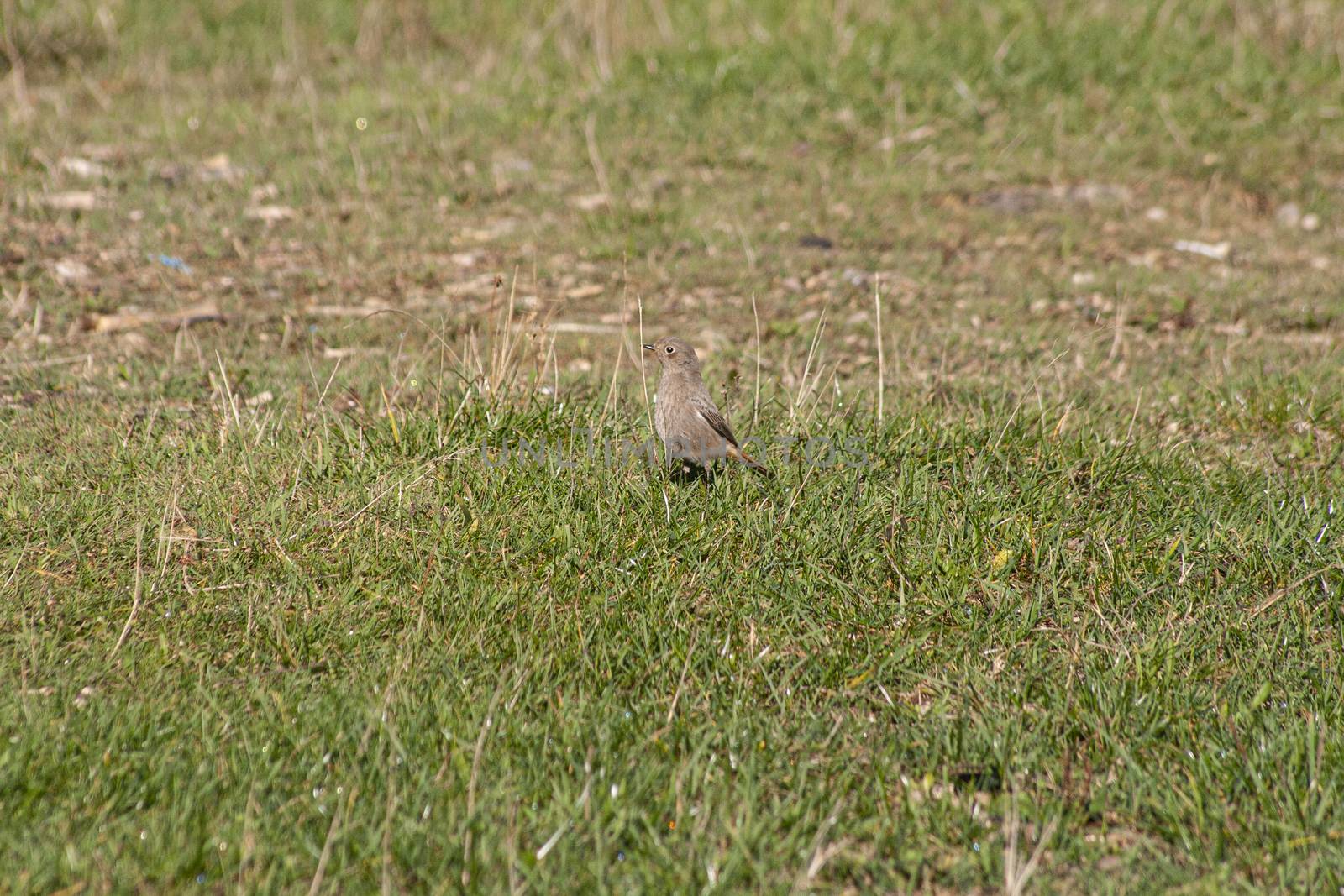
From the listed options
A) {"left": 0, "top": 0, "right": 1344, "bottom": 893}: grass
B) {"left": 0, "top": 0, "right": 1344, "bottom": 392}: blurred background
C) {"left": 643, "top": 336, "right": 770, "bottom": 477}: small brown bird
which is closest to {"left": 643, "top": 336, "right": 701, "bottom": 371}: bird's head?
{"left": 643, "top": 336, "right": 770, "bottom": 477}: small brown bird

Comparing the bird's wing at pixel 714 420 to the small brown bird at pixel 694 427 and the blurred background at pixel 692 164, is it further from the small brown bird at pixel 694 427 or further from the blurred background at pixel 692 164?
the blurred background at pixel 692 164

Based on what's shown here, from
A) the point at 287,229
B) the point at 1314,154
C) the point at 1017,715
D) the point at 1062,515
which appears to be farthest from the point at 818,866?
the point at 1314,154

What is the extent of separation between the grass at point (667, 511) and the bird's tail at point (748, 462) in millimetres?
144

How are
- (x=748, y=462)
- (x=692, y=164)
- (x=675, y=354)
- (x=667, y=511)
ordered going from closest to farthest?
(x=667, y=511) → (x=748, y=462) → (x=675, y=354) → (x=692, y=164)

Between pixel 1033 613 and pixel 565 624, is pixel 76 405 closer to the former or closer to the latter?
pixel 565 624

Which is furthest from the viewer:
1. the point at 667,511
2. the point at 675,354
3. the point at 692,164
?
the point at 692,164

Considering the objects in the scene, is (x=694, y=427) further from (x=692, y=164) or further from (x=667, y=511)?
(x=692, y=164)

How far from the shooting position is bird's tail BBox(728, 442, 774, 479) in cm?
504

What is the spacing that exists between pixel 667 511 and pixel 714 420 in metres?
0.51

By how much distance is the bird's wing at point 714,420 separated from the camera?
5.04 metres

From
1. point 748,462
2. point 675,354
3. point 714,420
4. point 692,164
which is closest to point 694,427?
point 714,420

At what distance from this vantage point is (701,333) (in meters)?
7.11

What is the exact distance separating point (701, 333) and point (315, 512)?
295 centimetres

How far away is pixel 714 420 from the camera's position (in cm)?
505
